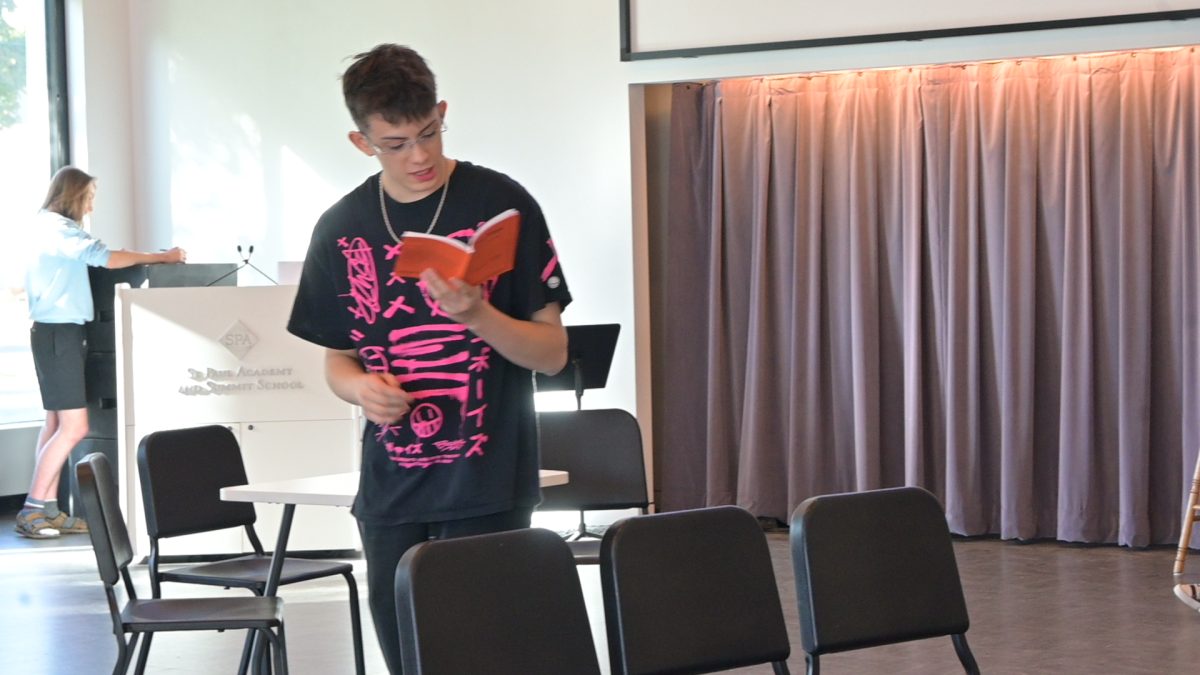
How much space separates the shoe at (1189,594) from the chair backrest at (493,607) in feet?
12.2

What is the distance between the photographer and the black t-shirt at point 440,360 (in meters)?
2.21

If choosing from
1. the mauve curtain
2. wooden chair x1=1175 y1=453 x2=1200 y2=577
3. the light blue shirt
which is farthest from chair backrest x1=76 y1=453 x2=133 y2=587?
wooden chair x1=1175 y1=453 x2=1200 y2=577

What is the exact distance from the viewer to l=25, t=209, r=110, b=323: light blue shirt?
7.20 meters

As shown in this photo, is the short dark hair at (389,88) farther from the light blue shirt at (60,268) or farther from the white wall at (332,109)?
the light blue shirt at (60,268)

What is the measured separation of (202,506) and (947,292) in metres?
4.04

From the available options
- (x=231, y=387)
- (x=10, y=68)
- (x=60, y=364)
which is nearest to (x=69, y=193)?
(x=60, y=364)

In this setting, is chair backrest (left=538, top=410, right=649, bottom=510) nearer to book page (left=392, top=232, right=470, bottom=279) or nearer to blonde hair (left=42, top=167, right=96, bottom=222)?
book page (left=392, top=232, right=470, bottom=279)

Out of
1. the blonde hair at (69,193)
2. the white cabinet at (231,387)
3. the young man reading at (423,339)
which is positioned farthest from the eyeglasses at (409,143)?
the blonde hair at (69,193)

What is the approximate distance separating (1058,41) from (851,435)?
7.23 feet

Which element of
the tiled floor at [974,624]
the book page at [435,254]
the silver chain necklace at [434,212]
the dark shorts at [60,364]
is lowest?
the tiled floor at [974,624]

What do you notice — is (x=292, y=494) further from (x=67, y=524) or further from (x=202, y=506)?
(x=67, y=524)

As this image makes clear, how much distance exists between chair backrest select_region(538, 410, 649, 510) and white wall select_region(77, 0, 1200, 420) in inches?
103

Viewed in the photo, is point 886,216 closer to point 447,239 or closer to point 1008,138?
point 1008,138

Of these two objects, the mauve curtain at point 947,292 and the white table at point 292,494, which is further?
the mauve curtain at point 947,292
